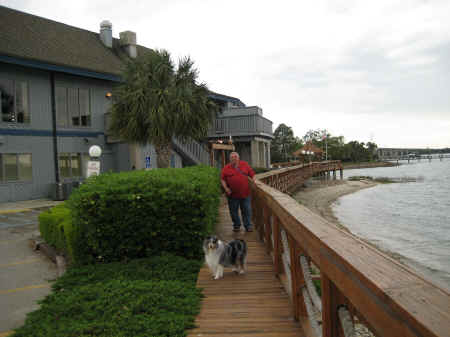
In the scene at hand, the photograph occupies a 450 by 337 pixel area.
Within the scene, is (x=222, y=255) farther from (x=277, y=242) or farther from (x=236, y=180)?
(x=236, y=180)

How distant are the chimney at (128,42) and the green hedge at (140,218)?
21.1 meters

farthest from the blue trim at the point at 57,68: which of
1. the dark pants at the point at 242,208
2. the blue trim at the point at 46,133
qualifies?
the dark pants at the point at 242,208

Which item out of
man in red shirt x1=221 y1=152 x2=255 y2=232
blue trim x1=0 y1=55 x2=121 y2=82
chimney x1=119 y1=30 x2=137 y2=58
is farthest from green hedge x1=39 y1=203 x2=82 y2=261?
chimney x1=119 y1=30 x2=137 y2=58

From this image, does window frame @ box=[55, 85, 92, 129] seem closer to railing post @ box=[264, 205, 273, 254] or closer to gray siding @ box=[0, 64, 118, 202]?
gray siding @ box=[0, 64, 118, 202]

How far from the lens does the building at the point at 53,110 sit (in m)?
17.1

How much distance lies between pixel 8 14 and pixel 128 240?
2014 cm

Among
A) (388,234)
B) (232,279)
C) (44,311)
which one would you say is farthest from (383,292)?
(388,234)

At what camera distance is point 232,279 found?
200 inches

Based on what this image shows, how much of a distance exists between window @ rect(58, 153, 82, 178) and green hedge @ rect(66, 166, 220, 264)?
14.2 meters

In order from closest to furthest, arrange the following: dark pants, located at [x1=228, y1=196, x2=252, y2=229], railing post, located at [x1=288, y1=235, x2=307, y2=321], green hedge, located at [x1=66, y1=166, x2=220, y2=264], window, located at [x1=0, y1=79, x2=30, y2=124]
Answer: railing post, located at [x1=288, y1=235, x2=307, y2=321] → green hedge, located at [x1=66, y1=166, x2=220, y2=264] → dark pants, located at [x1=228, y1=196, x2=252, y2=229] → window, located at [x1=0, y1=79, x2=30, y2=124]

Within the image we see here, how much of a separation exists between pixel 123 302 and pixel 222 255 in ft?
4.85

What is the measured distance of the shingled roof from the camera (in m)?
17.7

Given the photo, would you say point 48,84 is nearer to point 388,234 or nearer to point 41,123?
point 41,123

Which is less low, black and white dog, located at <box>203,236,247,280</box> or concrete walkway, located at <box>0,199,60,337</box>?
black and white dog, located at <box>203,236,247,280</box>
